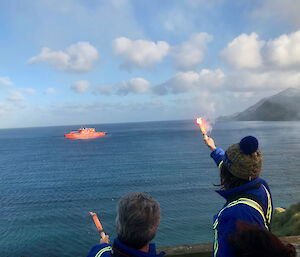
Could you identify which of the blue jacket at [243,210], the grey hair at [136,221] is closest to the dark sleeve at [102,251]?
the grey hair at [136,221]

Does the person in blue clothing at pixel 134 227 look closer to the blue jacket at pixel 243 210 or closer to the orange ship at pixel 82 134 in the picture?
the blue jacket at pixel 243 210

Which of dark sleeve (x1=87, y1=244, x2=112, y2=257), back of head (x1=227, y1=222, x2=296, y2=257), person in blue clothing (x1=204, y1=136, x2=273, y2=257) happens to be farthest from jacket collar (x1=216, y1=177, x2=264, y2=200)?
dark sleeve (x1=87, y1=244, x2=112, y2=257)

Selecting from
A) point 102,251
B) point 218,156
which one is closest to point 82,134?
point 218,156

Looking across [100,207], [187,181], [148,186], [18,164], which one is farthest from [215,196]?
[18,164]

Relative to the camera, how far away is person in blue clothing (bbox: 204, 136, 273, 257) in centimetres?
222

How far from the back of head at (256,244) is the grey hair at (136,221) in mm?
711

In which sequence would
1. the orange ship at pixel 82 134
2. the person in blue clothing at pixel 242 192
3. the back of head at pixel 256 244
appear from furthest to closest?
the orange ship at pixel 82 134, the person in blue clothing at pixel 242 192, the back of head at pixel 256 244

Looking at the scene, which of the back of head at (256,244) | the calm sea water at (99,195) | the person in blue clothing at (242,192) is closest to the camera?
the back of head at (256,244)

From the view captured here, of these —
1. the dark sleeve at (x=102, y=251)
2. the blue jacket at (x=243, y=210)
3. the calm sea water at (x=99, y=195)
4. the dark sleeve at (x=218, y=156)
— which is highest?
the dark sleeve at (x=218, y=156)

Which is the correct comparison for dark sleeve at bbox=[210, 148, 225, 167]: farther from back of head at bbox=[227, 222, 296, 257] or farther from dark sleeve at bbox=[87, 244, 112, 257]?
dark sleeve at bbox=[87, 244, 112, 257]

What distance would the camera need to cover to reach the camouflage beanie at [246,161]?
2518mm

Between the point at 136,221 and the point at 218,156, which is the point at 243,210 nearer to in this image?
the point at 136,221

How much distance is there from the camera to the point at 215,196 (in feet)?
115

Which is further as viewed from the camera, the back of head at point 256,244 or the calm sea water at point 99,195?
the calm sea water at point 99,195
